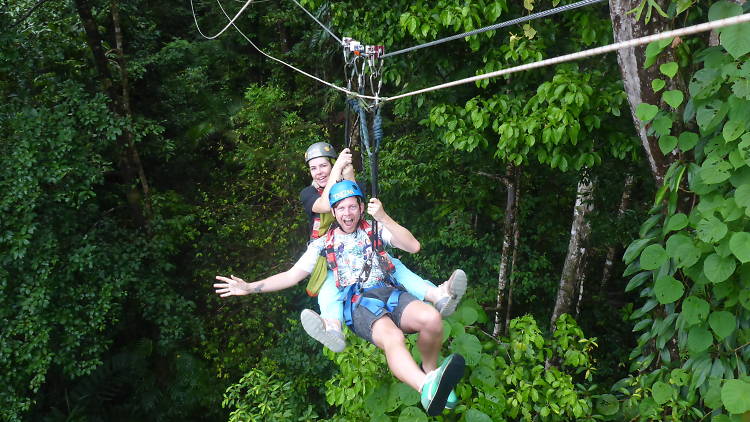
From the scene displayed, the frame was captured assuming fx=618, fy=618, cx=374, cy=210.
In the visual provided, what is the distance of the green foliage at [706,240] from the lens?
2205 mm

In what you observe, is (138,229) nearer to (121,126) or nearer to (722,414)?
(121,126)

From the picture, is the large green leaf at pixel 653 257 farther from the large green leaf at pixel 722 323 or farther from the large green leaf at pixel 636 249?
the large green leaf at pixel 722 323

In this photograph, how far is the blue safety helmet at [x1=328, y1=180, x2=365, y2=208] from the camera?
2672 mm

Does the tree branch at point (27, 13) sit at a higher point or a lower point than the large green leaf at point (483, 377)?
higher

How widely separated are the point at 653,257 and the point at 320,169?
1636mm

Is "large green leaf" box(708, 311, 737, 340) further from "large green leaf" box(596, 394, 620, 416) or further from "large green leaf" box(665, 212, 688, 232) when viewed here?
"large green leaf" box(596, 394, 620, 416)

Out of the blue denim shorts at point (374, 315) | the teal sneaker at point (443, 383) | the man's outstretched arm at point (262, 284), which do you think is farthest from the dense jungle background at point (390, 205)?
the teal sneaker at point (443, 383)

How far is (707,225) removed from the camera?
2.24 meters

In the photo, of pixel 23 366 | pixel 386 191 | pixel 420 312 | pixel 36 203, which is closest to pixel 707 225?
pixel 420 312

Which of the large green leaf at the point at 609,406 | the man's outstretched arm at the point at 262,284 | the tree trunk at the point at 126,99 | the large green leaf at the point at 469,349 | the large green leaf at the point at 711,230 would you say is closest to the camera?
the large green leaf at the point at 711,230

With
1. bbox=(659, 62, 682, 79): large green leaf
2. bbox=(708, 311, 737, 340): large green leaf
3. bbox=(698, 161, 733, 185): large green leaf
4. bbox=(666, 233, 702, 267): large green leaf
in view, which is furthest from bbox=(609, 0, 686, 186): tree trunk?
bbox=(708, 311, 737, 340): large green leaf

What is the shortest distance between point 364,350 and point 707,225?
6.32ft

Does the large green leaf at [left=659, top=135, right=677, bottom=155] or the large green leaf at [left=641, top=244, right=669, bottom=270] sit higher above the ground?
the large green leaf at [left=659, top=135, right=677, bottom=155]

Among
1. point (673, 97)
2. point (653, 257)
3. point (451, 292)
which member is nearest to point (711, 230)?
point (653, 257)
